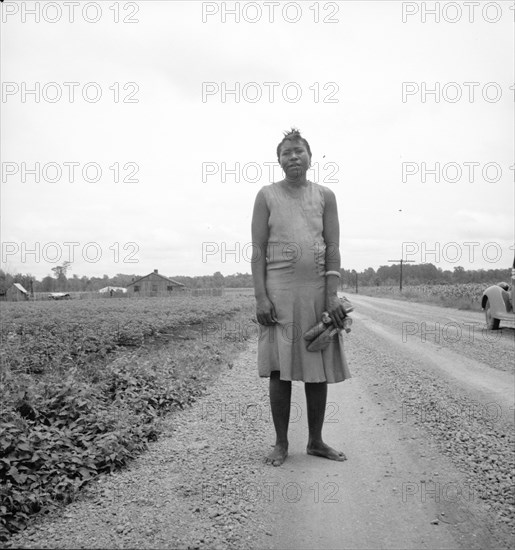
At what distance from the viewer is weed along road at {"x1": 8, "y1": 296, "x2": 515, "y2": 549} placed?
96.1 inches

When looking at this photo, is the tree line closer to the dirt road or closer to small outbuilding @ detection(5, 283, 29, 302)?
small outbuilding @ detection(5, 283, 29, 302)

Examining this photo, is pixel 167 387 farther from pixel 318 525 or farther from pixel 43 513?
pixel 318 525

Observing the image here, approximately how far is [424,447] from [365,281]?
11016cm

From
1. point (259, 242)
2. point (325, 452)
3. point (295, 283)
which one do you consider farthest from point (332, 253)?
point (325, 452)

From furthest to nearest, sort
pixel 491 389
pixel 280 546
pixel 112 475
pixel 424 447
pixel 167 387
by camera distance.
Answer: pixel 491 389
pixel 167 387
pixel 424 447
pixel 112 475
pixel 280 546

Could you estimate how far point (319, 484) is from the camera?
10.1 feet

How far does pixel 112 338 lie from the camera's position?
10.5 metres

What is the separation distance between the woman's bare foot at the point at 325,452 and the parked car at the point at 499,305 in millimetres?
10585

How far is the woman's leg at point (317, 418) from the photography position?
3516mm

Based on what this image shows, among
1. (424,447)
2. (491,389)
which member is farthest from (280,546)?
(491,389)

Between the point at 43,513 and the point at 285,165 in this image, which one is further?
the point at 285,165

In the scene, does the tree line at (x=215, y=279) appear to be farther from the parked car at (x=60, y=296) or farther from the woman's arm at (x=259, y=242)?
the woman's arm at (x=259, y=242)

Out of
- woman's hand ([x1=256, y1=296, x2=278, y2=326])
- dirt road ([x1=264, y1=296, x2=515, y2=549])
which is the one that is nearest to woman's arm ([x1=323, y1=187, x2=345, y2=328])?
woman's hand ([x1=256, y1=296, x2=278, y2=326])

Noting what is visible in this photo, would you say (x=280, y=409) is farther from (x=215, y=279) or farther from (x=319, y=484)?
(x=215, y=279)
